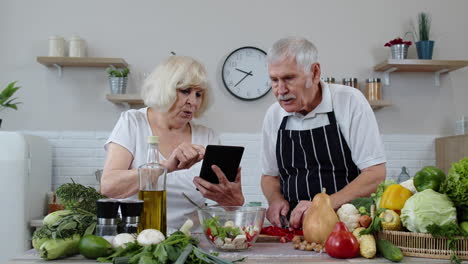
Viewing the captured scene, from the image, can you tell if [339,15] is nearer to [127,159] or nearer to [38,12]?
[38,12]

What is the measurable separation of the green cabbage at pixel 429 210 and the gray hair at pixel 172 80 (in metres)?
1.26

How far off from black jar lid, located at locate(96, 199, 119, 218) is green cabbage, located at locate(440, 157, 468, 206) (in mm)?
979

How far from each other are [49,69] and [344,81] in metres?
2.66

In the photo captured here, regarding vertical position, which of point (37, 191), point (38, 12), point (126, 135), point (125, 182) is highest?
point (38, 12)

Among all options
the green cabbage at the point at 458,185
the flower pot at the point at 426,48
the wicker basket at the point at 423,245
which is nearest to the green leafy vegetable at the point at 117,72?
the flower pot at the point at 426,48

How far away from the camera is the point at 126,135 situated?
99.6 inches

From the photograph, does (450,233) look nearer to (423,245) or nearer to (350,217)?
(423,245)

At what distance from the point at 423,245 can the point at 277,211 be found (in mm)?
1035

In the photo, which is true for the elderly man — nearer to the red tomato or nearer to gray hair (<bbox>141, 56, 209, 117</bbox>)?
gray hair (<bbox>141, 56, 209, 117</bbox>)

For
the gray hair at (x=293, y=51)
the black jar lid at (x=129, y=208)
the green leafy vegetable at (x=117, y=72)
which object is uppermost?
the green leafy vegetable at (x=117, y=72)

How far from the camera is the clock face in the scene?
16.2 ft

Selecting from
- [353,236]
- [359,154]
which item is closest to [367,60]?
[359,154]

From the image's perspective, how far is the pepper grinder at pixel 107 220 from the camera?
161 cm

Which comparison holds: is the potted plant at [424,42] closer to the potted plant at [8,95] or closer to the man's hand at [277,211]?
the man's hand at [277,211]
